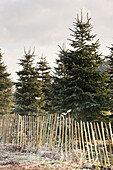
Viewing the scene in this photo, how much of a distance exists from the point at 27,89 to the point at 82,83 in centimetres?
827

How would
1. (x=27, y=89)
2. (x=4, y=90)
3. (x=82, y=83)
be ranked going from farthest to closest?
(x=4, y=90) < (x=27, y=89) < (x=82, y=83)

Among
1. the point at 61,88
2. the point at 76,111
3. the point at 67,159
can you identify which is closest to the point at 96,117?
the point at 76,111

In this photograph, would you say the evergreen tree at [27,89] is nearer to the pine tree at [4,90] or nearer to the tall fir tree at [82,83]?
the pine tree at [4,90]

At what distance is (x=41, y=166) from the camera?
390 centimetres

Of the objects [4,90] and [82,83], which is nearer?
[82,83]

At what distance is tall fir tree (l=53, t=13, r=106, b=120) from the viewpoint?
10.5 metres

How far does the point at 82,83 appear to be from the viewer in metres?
10.9

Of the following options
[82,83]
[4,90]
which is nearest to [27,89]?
[4,90]

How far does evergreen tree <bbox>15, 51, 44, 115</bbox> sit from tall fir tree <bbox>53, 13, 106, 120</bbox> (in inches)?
208

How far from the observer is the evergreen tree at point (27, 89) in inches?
648

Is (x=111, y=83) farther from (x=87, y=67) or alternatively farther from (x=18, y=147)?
(x=18, y=147)

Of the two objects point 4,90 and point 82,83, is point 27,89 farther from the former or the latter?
point 82,83

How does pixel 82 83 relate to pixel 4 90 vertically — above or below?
below

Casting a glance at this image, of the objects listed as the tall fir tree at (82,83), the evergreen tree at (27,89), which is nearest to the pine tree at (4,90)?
the evergreen tree at (27,89)
